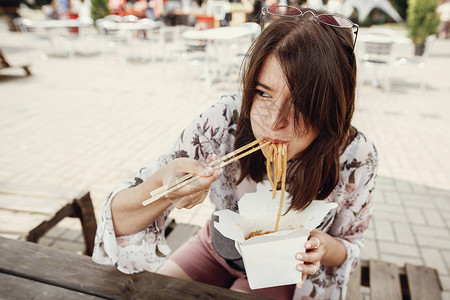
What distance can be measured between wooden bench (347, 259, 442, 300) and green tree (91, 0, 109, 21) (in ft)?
56.6

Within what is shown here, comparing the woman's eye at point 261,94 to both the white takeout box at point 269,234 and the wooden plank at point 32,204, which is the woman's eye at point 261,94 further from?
the wooden plank at point 32,204

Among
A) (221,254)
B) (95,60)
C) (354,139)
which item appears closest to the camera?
(354,139)

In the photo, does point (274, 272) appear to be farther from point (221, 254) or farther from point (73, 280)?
point (73, 280)

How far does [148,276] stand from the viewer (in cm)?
135

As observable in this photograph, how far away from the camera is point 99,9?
16.1 meters

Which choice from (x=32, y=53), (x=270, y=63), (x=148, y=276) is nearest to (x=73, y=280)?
(x=148, y=276)

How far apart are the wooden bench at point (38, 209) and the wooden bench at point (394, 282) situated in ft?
5.98

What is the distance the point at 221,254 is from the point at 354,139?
0.84m

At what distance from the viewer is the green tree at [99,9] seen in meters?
15.9

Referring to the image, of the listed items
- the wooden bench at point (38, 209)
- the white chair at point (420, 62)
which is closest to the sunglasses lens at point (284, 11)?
the wooden bench at point (38, 209)

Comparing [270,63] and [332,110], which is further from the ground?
[270,63]

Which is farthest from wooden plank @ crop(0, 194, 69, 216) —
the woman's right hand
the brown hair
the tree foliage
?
the tree foliage

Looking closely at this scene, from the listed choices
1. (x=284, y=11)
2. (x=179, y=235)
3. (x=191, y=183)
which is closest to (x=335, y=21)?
(x=284, y=11)

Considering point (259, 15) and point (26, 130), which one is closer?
point (259, 15)
